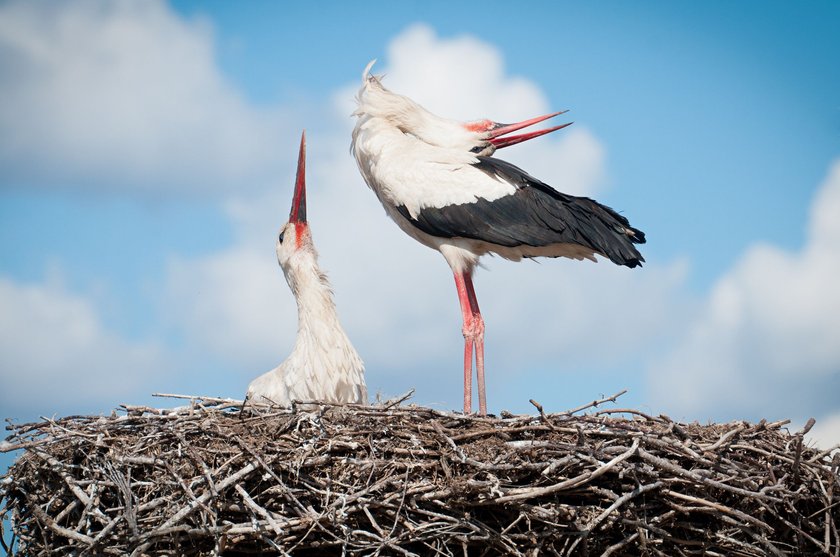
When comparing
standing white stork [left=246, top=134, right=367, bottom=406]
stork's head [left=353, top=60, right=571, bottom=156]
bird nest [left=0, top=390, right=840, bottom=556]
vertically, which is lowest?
bird nest [left=0, top=390, right=840, bottom=556]

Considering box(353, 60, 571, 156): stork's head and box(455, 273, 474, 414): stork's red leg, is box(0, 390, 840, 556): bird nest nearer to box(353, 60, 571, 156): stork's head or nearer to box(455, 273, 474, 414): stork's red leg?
box(455, 273, 474, 414): stork's red leg

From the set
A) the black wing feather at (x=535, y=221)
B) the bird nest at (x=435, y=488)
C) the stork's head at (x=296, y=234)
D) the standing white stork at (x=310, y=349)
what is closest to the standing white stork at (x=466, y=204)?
the black wing feather at (x=535, y=221)

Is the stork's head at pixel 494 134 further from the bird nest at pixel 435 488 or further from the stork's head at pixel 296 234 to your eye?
the bird nest at pixel 435 488

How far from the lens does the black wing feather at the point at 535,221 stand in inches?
253

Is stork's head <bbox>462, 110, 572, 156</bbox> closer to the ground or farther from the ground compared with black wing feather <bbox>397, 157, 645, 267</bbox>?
farther from the ground

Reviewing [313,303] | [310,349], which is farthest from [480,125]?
[310,349]

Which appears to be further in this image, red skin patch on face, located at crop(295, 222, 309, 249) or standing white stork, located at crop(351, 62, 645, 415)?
red skin patch on face, located at crop(295, 222, 309, 249)

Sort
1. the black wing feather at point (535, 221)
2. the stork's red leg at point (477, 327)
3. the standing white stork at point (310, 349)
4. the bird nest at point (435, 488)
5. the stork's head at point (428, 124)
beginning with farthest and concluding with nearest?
the stork's head at point (428, 124) < the stork's red leg at point (477, 327) < the black wing feather at point (535, 221) < the standing white stork at point (310, 349) < the bird nest at point (435, 488)

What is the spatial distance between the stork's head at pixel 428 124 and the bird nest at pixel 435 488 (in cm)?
241

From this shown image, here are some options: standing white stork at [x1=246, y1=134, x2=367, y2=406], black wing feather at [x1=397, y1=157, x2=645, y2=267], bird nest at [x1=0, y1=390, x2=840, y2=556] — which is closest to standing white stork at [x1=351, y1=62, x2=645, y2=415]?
black wing feather at [x1=397, y1=157, x2=645, y2=267]

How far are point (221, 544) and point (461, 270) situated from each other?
2575 millimetres

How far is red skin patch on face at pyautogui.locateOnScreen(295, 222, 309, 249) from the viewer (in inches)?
269

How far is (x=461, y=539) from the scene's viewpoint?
4.76 meters

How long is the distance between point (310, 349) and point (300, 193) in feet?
3.65
